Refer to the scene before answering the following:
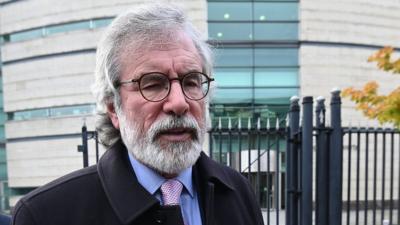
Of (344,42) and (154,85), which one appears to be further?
(344,42)

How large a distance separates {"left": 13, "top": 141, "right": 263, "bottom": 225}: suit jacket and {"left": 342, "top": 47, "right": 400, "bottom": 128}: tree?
4034mm

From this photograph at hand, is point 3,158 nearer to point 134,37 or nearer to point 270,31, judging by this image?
point 270,31

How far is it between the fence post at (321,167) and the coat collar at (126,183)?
2894 millimetres

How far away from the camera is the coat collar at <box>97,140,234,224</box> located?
1.37 m

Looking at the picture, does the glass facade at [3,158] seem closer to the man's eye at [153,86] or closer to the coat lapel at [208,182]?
the coat lapel at [208,182]

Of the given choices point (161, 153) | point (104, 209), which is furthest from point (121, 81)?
point (104, 209)

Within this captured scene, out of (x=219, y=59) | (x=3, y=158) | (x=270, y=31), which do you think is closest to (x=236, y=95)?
(x=219, y=59)

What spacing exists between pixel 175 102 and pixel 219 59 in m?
17.7

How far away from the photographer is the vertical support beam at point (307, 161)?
4.09m

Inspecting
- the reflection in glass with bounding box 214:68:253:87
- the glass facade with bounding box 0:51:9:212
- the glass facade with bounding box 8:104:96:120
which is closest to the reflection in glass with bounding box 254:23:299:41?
the reflection in glass with bounding box 214:68:253:87

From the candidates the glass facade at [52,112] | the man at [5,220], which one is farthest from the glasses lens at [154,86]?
the glass facade at [52,112]

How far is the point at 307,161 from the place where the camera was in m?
4.12

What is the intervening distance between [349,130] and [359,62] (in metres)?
19.5

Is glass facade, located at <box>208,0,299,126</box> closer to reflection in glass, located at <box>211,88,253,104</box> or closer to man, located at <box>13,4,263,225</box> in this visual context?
reflection in glass, located at <box>211,88,253,104</box>
